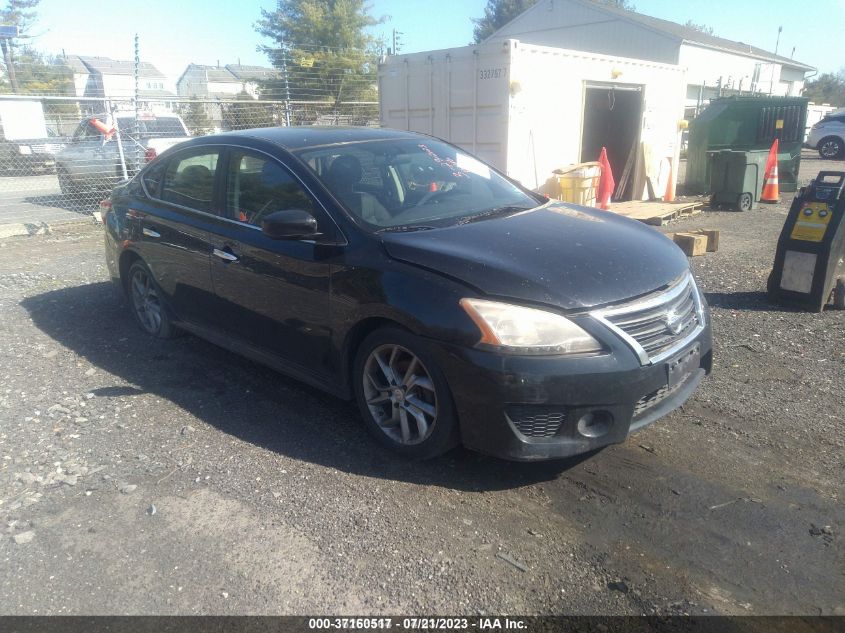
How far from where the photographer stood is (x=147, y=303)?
5.51 m

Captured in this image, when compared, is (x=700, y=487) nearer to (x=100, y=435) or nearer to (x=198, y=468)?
(x=198, y=468)

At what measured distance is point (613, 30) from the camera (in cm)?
3403

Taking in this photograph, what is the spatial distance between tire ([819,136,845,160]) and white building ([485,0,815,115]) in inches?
218

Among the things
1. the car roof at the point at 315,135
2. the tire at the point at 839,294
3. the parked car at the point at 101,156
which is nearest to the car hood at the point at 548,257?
the car roof at the point at 315,135

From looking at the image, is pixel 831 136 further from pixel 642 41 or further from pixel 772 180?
pixel 772 180

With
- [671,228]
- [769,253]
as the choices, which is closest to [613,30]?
[671,228]

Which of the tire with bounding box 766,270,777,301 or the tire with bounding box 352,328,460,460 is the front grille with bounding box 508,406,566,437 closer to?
the tire with bounding box 352,328,460,460

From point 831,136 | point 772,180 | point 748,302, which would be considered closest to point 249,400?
point 748,302

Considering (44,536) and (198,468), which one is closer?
(44,536)

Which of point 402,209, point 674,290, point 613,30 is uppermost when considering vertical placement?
point 613,30

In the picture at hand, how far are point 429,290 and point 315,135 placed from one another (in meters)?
1.81

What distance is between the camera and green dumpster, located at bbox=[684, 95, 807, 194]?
568 inches

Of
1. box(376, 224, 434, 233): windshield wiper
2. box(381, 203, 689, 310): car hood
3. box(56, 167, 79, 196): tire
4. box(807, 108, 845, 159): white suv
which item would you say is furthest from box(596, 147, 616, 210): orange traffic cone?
box(807, 108, 845, 159): white suv

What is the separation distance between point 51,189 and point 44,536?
14.6 m
